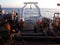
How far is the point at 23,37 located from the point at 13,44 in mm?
303

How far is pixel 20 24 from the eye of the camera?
6.53 metres

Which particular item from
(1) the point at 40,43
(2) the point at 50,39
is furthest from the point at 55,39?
(1) the point at 40,43

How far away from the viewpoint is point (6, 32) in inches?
193

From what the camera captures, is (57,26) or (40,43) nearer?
(40,43)

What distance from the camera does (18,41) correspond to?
4.54 metres

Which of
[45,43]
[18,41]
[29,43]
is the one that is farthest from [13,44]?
[45,43]

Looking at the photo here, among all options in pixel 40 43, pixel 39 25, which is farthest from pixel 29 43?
pixel 39 25

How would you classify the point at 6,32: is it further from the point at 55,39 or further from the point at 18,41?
the point at 55,39

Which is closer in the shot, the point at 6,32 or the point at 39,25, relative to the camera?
the point at 6,32

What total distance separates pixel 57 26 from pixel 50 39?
6.25 ft

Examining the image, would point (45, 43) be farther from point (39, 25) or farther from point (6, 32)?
point (39, 25)

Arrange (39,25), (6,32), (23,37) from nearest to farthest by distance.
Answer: (23,37), (6,32), (39,25)

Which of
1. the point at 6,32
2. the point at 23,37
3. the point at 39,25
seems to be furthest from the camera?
the point at 39,25

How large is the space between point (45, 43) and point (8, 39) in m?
0.93
